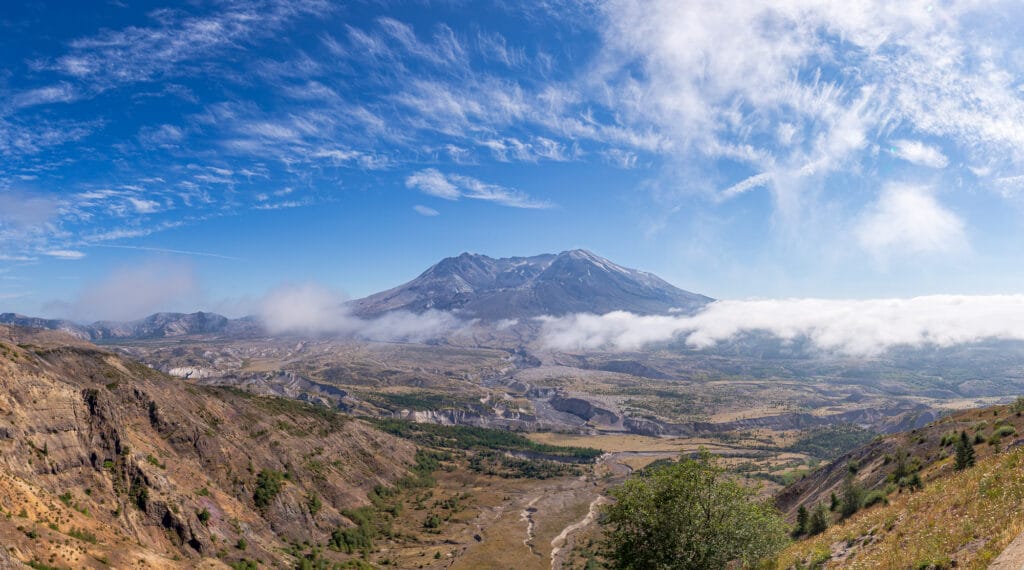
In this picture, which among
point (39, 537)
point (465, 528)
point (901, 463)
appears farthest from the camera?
point (465, 528)

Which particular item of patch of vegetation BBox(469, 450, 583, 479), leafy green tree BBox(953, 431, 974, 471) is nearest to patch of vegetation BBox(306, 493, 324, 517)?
patch of vegetation BBox(469, 450, 583, 479)

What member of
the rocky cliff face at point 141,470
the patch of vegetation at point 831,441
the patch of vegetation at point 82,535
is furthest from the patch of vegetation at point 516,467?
the patch of vegetation at point 82,535

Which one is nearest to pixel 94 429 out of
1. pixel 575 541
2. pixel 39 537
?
pixel 39 537

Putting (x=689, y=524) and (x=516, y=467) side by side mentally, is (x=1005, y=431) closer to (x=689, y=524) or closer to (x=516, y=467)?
(x=689, y=524)

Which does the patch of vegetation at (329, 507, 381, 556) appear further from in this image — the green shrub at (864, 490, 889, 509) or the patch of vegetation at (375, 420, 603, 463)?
the patch of vegetation at (375, 420, 603, 463)

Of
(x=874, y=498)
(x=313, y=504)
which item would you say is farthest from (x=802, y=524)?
(x=313, y=504)

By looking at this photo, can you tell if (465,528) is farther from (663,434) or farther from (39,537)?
(663,434)
